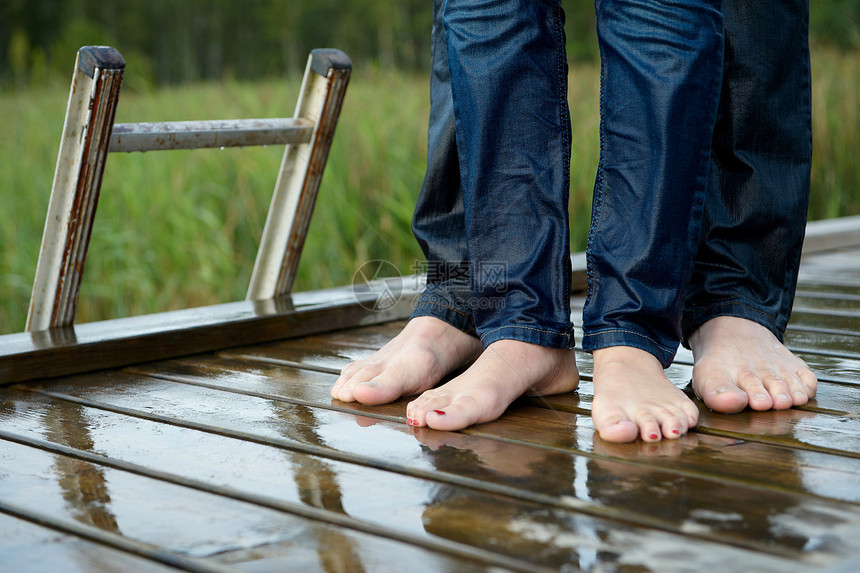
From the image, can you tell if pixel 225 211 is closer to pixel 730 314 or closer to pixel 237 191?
pixel 237 191

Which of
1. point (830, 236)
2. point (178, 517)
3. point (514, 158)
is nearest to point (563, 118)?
point (514, 158)

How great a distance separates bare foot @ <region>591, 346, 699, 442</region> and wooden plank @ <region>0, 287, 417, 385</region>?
659 mm

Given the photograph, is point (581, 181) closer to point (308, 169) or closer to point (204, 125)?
point (308, 169)

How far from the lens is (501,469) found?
835 mm

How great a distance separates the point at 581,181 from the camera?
279cm

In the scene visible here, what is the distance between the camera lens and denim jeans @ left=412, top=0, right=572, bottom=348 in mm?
1064

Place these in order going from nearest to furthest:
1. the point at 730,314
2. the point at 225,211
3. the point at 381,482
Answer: the point at 381,482
the point at 730,314
the point at 225,211

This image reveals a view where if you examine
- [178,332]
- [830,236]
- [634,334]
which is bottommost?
[830,236]

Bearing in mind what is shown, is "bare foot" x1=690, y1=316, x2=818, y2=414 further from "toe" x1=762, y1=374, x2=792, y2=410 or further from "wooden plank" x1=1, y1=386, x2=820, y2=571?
"wooden plank" x1=1, y1=386, x2=820, y2=571

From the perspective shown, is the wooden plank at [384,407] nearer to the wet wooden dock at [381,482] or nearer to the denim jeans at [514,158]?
the wet wooden dock at [381,482]

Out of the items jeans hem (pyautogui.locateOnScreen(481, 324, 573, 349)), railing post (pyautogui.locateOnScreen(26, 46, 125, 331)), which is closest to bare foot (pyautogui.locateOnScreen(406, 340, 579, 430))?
jeans hem (pyautogui.locateOnScreen(481, 324, 573, 349))

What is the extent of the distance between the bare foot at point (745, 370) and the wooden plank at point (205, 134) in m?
0.81

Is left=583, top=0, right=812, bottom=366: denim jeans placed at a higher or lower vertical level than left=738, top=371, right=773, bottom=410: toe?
higher

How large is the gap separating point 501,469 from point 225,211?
229cm
